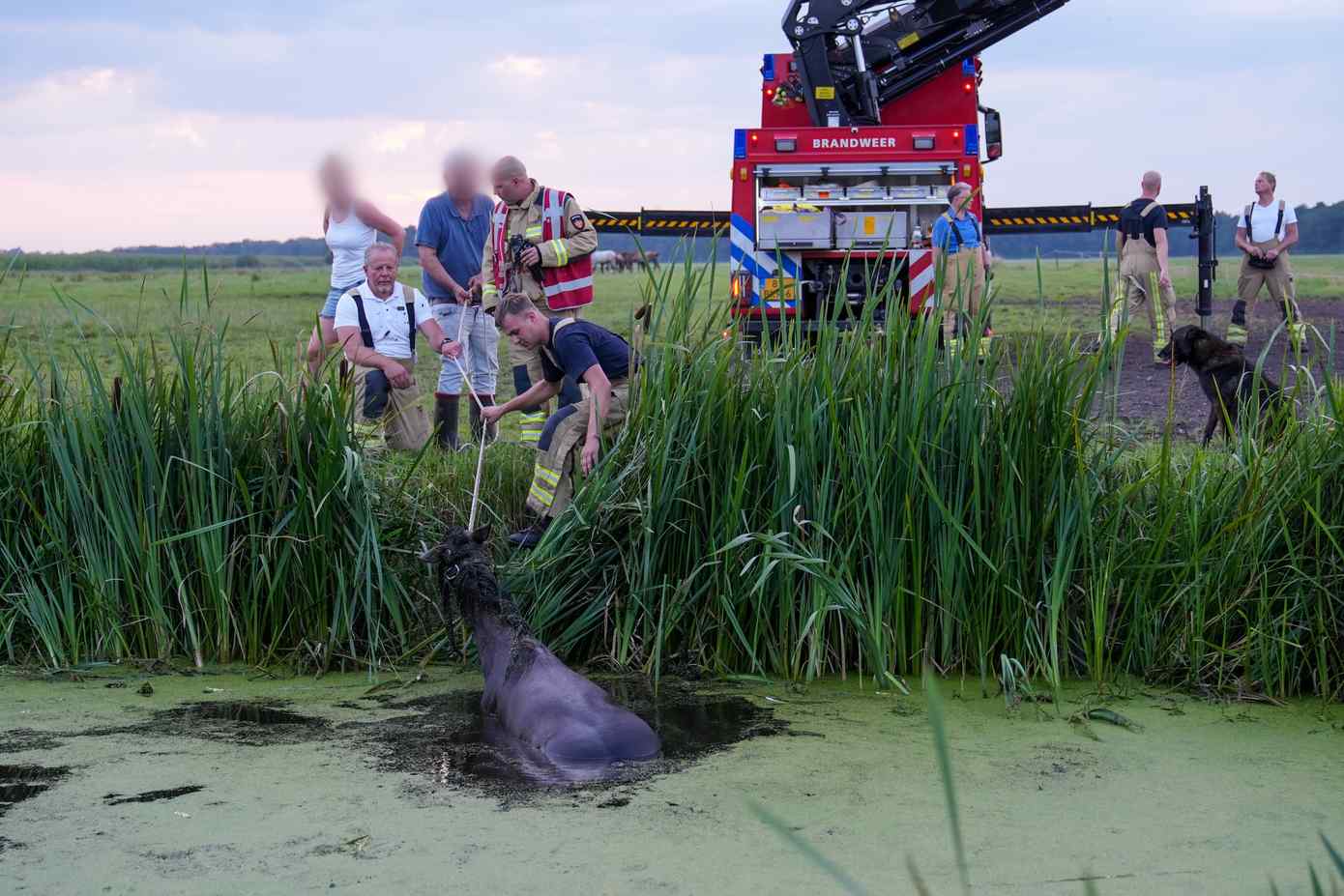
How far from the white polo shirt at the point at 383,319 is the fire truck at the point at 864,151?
7.84 feet

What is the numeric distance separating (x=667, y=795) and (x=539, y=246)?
13.5 ft

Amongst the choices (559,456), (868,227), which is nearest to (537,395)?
(559,456)

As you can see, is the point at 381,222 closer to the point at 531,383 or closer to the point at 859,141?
the point at 531,383

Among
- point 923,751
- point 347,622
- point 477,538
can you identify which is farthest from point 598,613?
point 923,751

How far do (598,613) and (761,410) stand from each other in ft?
3.09

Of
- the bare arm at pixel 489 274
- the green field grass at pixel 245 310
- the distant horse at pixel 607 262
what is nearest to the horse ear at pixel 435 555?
the green field grass at pixel 245 310

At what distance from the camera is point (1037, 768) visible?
426 centimetres

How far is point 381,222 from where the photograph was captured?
26.1 ft

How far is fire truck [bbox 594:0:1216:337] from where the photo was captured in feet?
35.4

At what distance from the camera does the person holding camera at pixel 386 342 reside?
23.5 feet

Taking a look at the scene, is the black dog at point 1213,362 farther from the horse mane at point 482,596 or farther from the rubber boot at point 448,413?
the horse mane at point 482,596

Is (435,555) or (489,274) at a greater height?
(489,274)

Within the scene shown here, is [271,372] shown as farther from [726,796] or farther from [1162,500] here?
[1162,500]

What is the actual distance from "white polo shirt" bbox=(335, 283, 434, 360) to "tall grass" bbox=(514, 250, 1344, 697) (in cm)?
234
